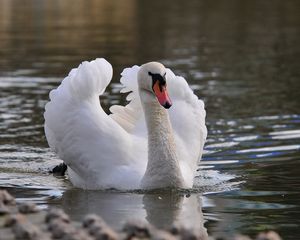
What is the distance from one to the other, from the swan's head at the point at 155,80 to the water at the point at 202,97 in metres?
1.06

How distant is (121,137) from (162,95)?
832 mm

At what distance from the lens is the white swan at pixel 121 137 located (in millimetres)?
11102

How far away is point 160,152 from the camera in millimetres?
11148

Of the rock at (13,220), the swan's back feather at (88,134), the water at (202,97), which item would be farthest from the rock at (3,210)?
the swan's back feather at (88,134)

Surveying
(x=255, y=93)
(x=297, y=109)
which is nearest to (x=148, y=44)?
(x=255, y=93)

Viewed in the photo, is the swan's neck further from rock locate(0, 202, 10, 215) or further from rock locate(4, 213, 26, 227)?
rock locate(4, 213, 26, 227)

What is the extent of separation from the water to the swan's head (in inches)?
41.8

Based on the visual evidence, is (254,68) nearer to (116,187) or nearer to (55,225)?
(116,187)

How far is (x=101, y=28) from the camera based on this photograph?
38.6 m

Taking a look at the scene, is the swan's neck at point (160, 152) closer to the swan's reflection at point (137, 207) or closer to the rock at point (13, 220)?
the swan's reflection at point (137, 207)

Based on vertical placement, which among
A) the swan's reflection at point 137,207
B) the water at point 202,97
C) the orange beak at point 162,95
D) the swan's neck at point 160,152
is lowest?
the water at point 202,97

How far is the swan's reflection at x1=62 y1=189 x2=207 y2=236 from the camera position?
9648mm

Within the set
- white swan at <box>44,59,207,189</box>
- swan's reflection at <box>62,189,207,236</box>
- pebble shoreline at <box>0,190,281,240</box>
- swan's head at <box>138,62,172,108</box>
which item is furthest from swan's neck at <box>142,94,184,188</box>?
pebble shoreline at <box>0,190,281,240</box>

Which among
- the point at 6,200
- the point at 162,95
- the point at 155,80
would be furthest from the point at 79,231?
the point at 155,80
